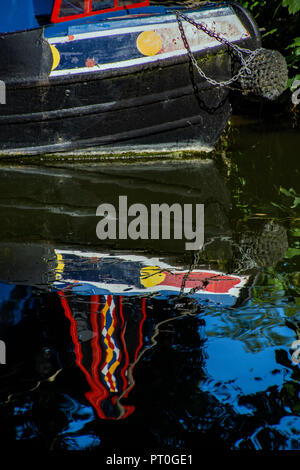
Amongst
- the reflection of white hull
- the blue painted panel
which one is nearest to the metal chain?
the blue painted panel

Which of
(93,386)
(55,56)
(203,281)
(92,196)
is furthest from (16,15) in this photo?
(93,386)

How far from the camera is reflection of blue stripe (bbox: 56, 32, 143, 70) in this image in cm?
581

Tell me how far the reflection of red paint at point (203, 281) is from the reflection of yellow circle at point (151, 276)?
0.11 feet

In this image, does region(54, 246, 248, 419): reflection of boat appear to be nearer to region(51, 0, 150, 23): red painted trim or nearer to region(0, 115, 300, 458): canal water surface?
region(0, 115, 300, 458): canal water surface

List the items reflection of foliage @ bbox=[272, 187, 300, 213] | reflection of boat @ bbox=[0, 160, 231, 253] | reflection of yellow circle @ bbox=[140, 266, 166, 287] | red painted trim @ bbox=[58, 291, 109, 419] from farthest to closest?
reflection of foliage @ bbox=[272, 187, 300, 213] < reflection of boat @ bbox=[0, 160, 231, 253] < reflection of yellow circle @ bbox=[140, 266, 166, 287] < red painted trim @ bbox=[58, 291, 109, 419]

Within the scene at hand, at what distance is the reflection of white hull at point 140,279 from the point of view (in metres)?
3.44

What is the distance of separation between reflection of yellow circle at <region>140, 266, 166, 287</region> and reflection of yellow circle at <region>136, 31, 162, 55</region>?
9.74 feet

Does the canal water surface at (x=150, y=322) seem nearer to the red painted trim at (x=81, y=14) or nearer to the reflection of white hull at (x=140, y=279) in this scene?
the reflection of white hull at (x=140, y=279)

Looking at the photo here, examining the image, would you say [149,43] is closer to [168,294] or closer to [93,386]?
[168,294]

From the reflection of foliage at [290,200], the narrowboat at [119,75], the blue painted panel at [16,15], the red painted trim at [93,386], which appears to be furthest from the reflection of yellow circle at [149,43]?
the red painted trim at [93,386]

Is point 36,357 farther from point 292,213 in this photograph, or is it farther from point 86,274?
point 292,213

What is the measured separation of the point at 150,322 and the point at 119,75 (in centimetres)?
362

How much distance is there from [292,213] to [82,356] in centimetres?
251

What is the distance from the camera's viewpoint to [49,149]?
640 centimetres
